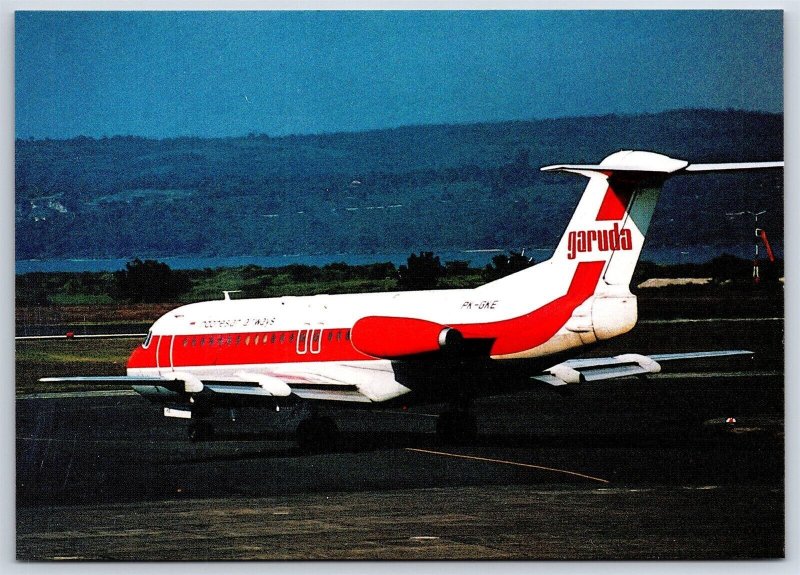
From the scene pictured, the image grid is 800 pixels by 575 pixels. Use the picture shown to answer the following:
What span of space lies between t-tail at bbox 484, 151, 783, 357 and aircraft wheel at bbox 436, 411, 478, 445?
199cm


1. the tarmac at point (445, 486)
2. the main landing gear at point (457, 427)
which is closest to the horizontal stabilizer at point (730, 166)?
the tarmac at point (445, 486)

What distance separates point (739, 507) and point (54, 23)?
429 inches

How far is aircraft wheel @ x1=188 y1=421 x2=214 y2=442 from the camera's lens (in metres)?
27.9

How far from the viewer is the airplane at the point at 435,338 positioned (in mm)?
25516

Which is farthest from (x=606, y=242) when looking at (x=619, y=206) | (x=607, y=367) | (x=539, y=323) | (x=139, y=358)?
(x=139, y=358)

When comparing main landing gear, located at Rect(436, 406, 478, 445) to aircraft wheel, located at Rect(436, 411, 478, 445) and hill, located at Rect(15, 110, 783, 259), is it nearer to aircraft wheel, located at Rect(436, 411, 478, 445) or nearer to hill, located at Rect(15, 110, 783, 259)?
aircraft wheel, located at Rect(436, 411, 478, 445)

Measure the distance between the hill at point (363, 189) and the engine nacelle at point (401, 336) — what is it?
1327mm

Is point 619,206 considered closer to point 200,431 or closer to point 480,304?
point 480,304

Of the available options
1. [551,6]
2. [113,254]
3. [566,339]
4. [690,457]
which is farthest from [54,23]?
[690,457]

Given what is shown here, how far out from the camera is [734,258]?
83.6ft

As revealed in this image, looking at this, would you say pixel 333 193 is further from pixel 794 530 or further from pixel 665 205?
pixel 794 530

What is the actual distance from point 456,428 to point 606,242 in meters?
3.59

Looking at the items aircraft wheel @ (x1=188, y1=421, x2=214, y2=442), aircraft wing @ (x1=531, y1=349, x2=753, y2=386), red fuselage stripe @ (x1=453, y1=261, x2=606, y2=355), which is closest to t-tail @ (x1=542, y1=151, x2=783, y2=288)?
red fuselage stripe @ (x1=453, y1=261, x2=606, y2=355)

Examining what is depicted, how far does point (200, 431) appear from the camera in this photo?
28219mm
